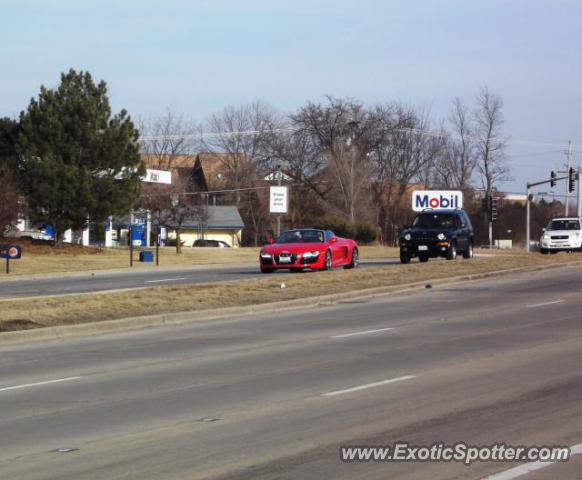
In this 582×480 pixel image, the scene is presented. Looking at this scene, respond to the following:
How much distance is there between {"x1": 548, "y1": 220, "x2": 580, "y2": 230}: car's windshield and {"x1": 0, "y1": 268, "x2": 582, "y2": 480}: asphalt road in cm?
2835

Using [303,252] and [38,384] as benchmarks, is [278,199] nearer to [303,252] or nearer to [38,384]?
[303,252]

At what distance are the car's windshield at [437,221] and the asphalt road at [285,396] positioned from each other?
17.0 meters

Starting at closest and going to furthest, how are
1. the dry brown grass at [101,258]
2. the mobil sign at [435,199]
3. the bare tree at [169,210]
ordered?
the dry brown grass at [101,258], the bare tree at [169,210], the mobil sign at [435,199]

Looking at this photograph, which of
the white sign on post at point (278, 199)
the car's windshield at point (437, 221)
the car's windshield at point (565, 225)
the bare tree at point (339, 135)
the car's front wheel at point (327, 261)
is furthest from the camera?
the bare tree at point (339, 135)

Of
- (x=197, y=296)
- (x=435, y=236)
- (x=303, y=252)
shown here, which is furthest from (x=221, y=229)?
(x=197, y=296)

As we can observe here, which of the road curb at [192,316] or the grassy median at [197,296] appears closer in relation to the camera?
the road curb at [192,316]

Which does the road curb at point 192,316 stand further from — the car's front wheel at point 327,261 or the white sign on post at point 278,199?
the white sign on post at point 278,199

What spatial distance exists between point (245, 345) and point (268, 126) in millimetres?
82960

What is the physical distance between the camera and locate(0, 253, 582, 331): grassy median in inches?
716

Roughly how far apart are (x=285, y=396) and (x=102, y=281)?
69.7ft

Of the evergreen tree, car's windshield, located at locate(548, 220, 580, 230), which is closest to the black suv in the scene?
car's windshield, located at locate(548, 220, 580, 230)

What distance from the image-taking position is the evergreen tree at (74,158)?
146ft

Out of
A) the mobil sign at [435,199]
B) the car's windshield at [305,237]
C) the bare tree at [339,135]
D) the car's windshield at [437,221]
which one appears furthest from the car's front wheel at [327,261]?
the bare tree at [339,135]

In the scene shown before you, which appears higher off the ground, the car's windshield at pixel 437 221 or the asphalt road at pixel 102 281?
the car's windshield at pixel 437 221
